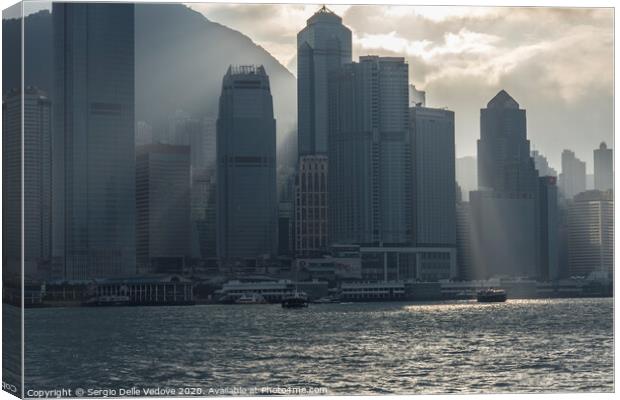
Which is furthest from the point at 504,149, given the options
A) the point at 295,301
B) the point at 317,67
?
the point at 295,301

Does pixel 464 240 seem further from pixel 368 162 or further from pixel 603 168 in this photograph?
pixel 603 168

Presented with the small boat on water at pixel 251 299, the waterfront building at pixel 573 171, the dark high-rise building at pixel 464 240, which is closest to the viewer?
the waterfront building at pixel 573 171

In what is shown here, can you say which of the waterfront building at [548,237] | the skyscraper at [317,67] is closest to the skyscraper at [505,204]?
the waterfront building at [548,237]

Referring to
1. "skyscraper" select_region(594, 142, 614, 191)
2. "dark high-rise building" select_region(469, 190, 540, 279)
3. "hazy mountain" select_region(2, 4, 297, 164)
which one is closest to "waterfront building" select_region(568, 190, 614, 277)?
"skyscraper" select_region(594, 142, 614, 191)

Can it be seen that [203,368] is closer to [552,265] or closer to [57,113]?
[57,113]

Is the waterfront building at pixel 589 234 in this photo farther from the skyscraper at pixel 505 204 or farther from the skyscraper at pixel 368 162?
the skyscraper at pixel 368 162
